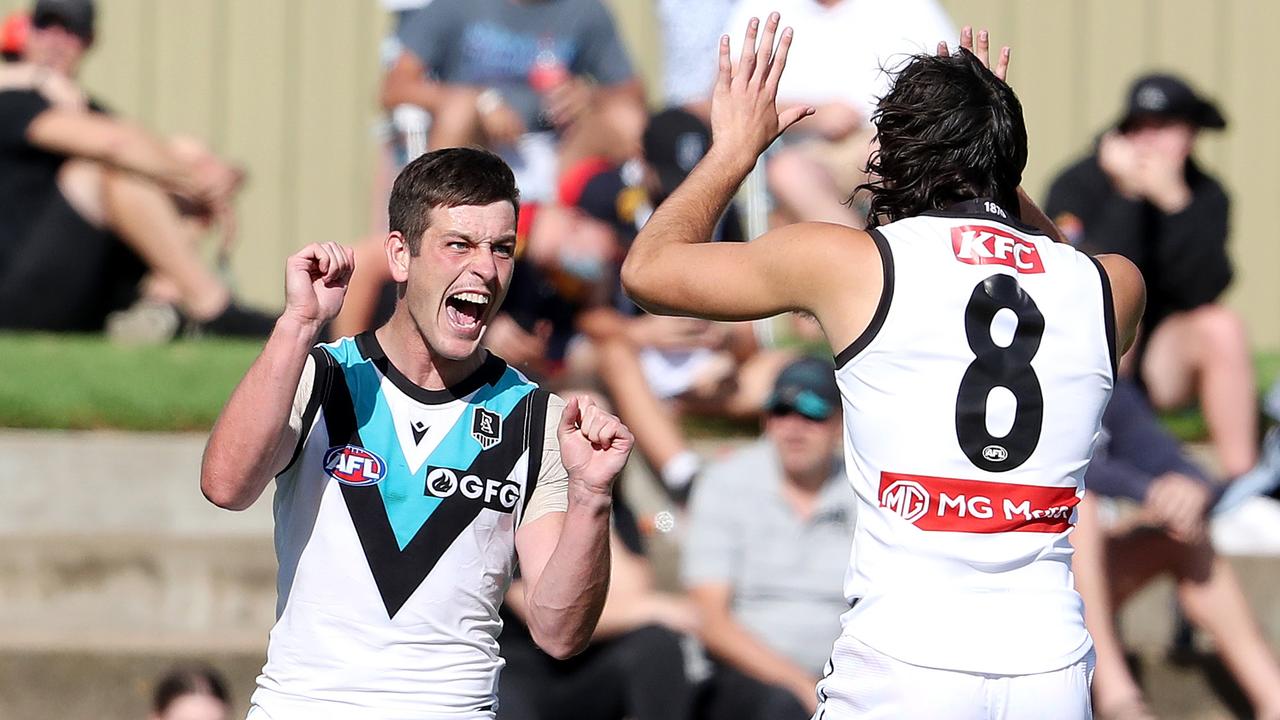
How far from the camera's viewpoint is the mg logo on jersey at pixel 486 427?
365cm

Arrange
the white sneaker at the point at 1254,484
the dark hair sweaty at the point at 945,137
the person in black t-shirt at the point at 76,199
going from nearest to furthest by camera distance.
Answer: the dark hair sweaty at the point at 945,137, the white sneaker at the point at 1254,484, the person in black t-shirt at the point at 76,199

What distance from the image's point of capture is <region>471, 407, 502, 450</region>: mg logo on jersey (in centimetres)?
365

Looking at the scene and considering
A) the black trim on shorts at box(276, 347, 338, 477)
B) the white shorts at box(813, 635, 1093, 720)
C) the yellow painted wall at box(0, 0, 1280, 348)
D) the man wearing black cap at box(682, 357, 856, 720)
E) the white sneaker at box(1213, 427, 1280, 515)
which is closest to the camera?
the white shorts at box(813, 635, 1093, 720)

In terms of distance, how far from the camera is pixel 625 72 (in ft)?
28.1

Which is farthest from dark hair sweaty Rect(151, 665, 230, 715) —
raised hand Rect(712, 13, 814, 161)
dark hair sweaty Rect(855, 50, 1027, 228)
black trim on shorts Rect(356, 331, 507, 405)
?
dark hair sweaty Rect(855, 50, 1027, 228)

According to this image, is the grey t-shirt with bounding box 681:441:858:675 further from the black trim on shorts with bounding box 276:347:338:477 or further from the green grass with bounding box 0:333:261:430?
the black trim on shorts with bounding box 276:347:338:477

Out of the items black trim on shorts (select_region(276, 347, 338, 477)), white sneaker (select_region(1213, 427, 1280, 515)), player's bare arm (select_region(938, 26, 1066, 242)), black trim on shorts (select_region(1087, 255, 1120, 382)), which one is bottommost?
white sneaker (select_region(1213, 427, 1280, 515))

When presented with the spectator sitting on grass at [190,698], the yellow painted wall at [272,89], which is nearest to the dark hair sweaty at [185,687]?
the spectator sitting on grass at [190,698]

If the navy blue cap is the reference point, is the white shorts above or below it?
below

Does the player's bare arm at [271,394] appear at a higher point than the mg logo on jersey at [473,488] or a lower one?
higher

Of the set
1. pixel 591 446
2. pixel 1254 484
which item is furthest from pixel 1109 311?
pixel 1254 484

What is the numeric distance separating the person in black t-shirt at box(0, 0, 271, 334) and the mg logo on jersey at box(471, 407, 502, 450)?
14.3 ft

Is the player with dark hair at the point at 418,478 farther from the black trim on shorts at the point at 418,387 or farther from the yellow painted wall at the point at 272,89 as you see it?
the yellow painted wall at the point at 272,89

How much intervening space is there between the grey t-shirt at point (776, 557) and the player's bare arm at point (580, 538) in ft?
8.39
